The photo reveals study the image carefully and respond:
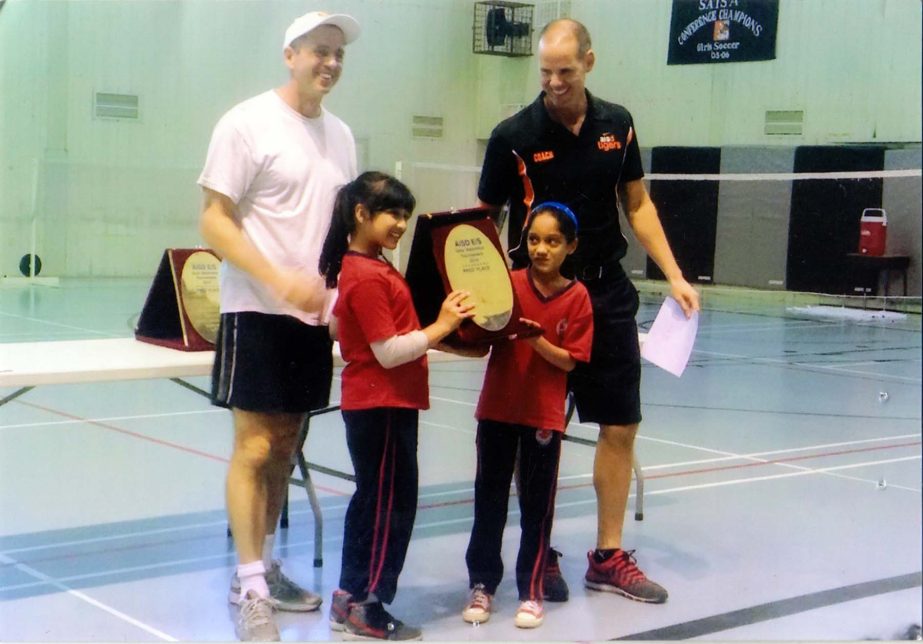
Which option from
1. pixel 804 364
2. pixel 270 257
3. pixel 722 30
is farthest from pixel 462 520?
pixel 804 364

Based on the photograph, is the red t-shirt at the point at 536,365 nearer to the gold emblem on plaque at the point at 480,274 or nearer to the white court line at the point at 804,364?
the gold emblem on plaque at the point at 480,274

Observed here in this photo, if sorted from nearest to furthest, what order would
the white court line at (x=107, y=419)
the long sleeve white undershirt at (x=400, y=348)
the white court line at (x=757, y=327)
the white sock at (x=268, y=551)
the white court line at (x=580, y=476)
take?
the long sleeve white undershirt at (x=400, y=348) → the white sock at (x=268, y=551) → the white court line at (x=580, y=476) → the white court line at (x=107, y=419) → the white court line at (x=757, y=327)

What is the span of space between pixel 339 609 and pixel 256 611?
20 centimetres

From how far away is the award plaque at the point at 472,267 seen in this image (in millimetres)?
2918

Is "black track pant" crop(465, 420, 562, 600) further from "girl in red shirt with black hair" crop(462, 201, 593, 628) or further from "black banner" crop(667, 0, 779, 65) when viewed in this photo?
"black banner" crop(667, 0, 779, 65)

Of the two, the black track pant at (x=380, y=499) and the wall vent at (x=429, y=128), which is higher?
the wall vent at (x=429, y=128)

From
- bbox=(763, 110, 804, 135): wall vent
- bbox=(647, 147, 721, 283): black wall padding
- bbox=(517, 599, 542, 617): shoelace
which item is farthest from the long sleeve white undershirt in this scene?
bbox=(647, 147, 721, 283): black wall padding

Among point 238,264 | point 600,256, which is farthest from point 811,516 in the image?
point 238,264

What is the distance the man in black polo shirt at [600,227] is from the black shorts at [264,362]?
2.26ft

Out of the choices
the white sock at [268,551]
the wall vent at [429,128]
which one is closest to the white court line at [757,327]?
the wall vent at [429,128]

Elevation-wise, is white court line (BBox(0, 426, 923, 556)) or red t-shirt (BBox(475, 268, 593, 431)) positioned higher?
red t-shirt (BBox(475, 268, 593, 431))

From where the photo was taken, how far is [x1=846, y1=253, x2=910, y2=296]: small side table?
9550mm

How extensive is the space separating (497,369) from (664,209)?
10.6 m

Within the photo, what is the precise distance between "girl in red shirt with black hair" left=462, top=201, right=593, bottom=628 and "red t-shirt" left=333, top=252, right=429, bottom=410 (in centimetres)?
28
